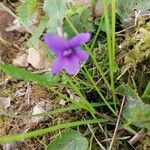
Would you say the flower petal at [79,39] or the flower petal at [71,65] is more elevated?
the flower petal at [79,39]

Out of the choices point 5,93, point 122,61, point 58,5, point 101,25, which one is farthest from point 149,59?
point 5,93

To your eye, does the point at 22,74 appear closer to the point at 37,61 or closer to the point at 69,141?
the point at 69,141

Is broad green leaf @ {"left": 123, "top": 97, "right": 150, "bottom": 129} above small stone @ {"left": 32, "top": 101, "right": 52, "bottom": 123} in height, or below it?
above

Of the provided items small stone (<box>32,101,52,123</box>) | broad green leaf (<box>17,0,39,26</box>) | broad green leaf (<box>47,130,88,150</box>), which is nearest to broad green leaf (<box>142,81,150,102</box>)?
broad green leaf (<box>47,130,88,150</box>)

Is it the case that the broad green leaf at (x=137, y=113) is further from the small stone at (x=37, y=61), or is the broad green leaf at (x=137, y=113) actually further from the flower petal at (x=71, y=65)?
the small stone at (x=37, y=61)

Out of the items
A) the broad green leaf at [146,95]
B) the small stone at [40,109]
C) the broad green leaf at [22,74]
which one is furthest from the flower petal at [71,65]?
the small stone at [40,109]

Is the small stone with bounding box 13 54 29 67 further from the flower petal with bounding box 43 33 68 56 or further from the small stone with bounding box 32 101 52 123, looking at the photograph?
the flower petal with bounding box 43 33 68 56
